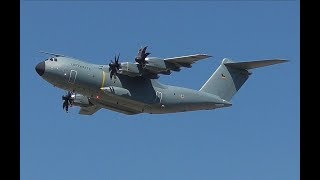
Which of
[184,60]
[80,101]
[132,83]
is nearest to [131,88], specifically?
[132,83]

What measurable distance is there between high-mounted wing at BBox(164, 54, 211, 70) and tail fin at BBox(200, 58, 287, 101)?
360 centimetres

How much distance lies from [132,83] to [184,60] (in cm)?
294

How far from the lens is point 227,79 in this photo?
1254 inches

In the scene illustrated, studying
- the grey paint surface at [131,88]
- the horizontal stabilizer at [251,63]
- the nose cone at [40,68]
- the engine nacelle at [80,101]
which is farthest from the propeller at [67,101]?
the horizontal stabilizer at [251,63]

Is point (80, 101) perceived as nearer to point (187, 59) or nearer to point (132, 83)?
point (132, 83)

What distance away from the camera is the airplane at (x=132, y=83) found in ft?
85.7

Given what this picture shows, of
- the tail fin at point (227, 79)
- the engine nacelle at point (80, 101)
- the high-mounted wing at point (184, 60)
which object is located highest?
the high-mounted wing at point (184, 60)

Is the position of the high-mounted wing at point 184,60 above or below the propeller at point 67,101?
above

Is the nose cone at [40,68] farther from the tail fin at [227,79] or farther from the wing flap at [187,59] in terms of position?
the tail fin at [227,79]

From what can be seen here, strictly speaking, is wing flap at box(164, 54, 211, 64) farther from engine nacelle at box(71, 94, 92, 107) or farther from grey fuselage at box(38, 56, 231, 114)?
Answer: engine nacelle at box(71, 94, 92, 107)
